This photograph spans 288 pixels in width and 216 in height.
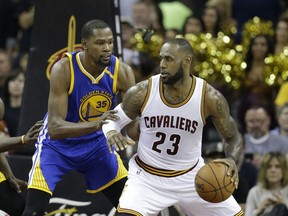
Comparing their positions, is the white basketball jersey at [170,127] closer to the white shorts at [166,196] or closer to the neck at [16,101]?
the white shorts at [166,196]

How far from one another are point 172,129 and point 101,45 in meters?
0.96

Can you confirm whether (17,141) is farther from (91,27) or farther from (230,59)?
(230,59)

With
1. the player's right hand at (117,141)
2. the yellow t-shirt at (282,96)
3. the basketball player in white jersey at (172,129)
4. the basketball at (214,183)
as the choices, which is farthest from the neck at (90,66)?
the yellow t-shirt at (282,96)

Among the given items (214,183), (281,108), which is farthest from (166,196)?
(281,108)

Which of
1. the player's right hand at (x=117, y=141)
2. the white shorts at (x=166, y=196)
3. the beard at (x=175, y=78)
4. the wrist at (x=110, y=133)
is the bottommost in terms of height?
the white shorts at (x=166, y=196)

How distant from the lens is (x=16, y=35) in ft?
55.3

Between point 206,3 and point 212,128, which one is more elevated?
point 206,3

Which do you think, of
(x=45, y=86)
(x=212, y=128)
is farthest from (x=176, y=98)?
(x=212, y=128)

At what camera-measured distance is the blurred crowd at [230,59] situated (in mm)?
12422

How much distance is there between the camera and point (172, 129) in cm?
896

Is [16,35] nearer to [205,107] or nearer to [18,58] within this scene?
[18,58]

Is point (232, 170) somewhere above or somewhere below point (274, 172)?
above

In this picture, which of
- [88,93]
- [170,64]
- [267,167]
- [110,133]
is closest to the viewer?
[110,133]

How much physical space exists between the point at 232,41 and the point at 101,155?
177 inches
